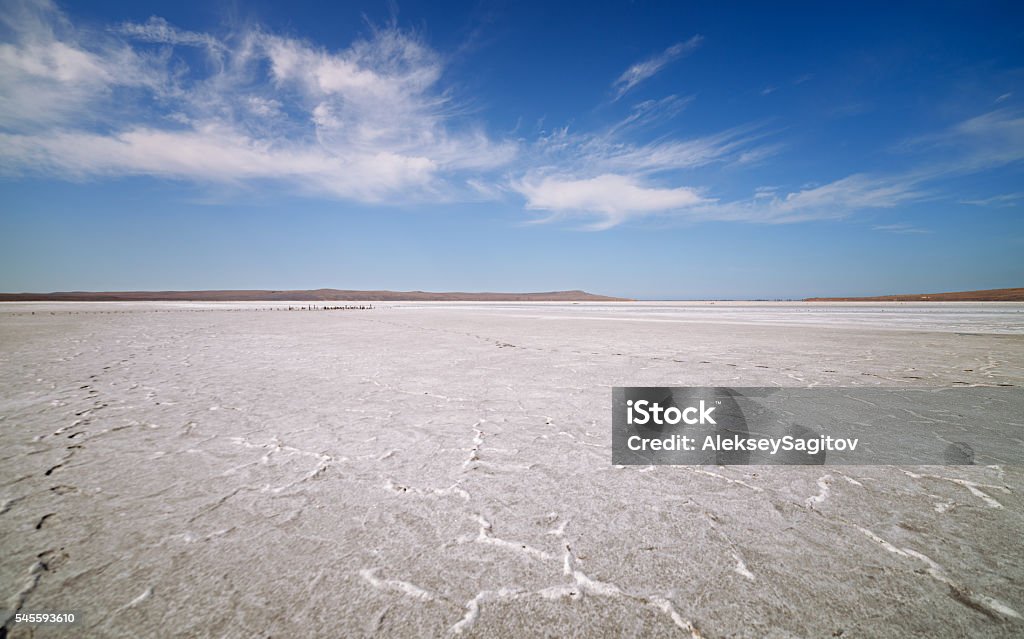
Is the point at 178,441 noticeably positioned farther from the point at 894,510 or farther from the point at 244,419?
the point at 894,510

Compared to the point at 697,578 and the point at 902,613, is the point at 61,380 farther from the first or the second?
the point at 902,613

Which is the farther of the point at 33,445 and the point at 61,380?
the point at 61,380

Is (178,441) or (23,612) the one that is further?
(178,441)

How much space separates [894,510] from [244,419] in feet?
14.1

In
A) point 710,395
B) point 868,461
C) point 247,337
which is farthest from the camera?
point 247,337

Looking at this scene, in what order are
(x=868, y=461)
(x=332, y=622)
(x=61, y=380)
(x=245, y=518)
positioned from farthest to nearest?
(x=61, y=380), (x=868, y=461), (x=245, y=518), (x=332, y=622)

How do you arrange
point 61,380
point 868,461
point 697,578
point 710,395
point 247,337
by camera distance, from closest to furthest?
point 697,578 < point 868,461 < point 710,395 < point 61,380 < point 247,337

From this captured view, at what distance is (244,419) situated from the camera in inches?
129

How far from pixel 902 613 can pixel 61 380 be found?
7315mm

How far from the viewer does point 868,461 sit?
8.20ft

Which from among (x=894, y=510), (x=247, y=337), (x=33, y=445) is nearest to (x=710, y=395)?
(x=894, y=510)

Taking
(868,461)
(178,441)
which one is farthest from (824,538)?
(178,441)

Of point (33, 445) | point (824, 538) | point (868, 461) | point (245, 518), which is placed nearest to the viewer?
point (824, 538)

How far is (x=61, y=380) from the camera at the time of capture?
4598 millimetres
